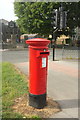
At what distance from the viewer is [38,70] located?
3.30 m

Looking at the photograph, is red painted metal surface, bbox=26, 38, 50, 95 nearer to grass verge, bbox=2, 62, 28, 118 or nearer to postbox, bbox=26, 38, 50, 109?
postbox, bbox=26, 38, 50, 109

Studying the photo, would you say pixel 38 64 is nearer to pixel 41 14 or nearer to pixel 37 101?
pixel 37 101

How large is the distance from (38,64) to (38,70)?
0.13 meters

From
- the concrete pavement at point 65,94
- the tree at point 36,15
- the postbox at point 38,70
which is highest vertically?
the tree at point 36,15

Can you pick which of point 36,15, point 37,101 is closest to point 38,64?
point 37,101

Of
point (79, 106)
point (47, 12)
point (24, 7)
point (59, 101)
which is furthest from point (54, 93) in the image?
point (24, 7)

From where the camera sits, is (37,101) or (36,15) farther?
(36,15)

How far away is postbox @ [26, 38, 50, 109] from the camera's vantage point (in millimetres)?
3237

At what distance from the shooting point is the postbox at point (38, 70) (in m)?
3.24

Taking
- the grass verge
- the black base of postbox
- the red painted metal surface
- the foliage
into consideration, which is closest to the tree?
the foliage

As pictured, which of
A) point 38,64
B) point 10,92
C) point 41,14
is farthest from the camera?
point 41,14

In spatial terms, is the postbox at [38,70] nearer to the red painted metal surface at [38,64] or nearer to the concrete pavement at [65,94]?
Result: the red painted metal surface at [38,64]

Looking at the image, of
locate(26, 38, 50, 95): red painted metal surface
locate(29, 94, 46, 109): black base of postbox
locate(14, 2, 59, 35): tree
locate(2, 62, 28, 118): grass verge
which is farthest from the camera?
locate(14, 2, 59, 35): tree

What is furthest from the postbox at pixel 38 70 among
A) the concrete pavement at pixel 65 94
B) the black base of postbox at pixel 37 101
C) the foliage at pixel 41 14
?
the foliage at pixel 41 14
